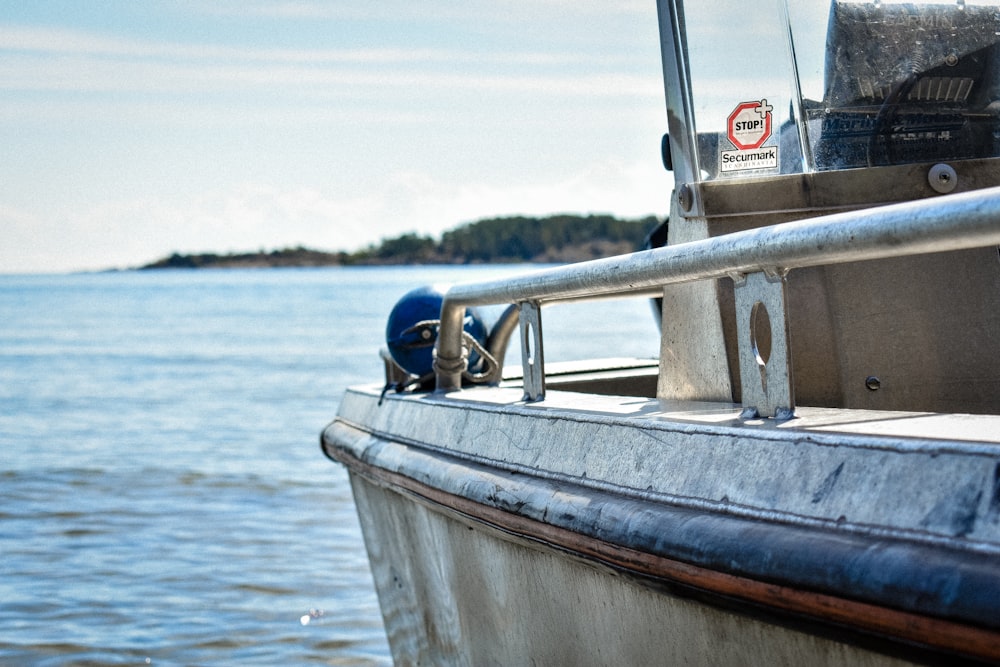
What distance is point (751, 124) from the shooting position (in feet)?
11.0

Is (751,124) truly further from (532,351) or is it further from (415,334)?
(415,334)

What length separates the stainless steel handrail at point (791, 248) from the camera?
1928 mm

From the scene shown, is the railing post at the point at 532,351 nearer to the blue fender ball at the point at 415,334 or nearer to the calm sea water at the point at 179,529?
the blue fender ball at the point at 415,334

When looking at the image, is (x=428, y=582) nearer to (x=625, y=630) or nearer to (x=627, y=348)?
(x=625, y=630)

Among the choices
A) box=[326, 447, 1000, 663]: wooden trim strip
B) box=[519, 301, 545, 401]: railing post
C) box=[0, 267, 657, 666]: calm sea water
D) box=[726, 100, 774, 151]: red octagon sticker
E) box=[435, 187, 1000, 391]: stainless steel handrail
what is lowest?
box=[0, 267, 657, 666]: calm sea water

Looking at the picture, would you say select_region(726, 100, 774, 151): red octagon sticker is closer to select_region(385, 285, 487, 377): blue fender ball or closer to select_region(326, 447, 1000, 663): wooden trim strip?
select_region(326, 447, 1000, 663): wooden trim strip

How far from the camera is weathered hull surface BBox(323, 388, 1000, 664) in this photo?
1.94 metres

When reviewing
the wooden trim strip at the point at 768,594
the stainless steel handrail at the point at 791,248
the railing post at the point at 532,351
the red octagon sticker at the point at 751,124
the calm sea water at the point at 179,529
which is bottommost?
the calm sea water at the point at 179,529

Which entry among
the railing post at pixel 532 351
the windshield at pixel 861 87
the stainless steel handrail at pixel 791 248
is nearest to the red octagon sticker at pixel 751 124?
the windshield at pixel 861 87

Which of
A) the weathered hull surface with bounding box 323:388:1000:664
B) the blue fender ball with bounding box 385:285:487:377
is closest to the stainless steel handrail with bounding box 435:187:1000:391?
the weathered hull surface with bounding box 323:388:1000:664

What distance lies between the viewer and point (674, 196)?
3.57 meters

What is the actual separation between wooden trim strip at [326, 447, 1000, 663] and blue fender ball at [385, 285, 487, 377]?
1157mm

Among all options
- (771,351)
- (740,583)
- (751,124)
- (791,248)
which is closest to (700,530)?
(740,583)

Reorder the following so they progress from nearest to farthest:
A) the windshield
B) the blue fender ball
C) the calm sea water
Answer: the windshield → the blue fender ball → the calm sea water
